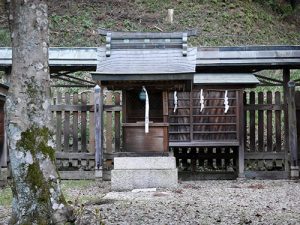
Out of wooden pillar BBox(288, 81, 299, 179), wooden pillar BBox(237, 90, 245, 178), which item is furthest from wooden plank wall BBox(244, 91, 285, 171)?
wooden pillar BBox(288, 81, 299, 179)

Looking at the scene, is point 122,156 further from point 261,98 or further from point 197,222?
point 197,222

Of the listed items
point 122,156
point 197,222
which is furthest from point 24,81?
point 122,156

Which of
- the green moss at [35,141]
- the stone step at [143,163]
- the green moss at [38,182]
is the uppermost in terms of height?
the green moss at [35,141]

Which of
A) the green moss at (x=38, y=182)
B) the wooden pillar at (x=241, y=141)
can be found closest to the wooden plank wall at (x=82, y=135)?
the wooden pillar at (x=241, y=141)

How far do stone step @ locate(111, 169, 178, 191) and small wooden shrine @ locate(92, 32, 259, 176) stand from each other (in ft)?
1.66

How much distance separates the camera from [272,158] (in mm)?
10977

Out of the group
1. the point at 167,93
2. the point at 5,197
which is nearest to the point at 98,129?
the point at 167,93

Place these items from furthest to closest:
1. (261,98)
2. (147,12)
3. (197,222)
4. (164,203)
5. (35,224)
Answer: (147,12)
(261,98)
(164,203)
(197,222)
(35,224)

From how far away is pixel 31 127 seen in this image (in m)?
4.27

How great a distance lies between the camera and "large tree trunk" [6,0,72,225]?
4.20 m

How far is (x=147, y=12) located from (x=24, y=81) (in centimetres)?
2037

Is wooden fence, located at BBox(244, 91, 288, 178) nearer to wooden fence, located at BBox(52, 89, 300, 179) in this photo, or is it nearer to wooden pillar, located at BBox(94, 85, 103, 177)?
wooden fence, located at BBox(52, 89, 300, 179)

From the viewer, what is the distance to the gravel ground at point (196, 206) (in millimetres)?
5262

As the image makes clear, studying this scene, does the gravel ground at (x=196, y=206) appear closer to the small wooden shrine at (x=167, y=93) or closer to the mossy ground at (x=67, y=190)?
the mossy ground at (x=67, y=190)
